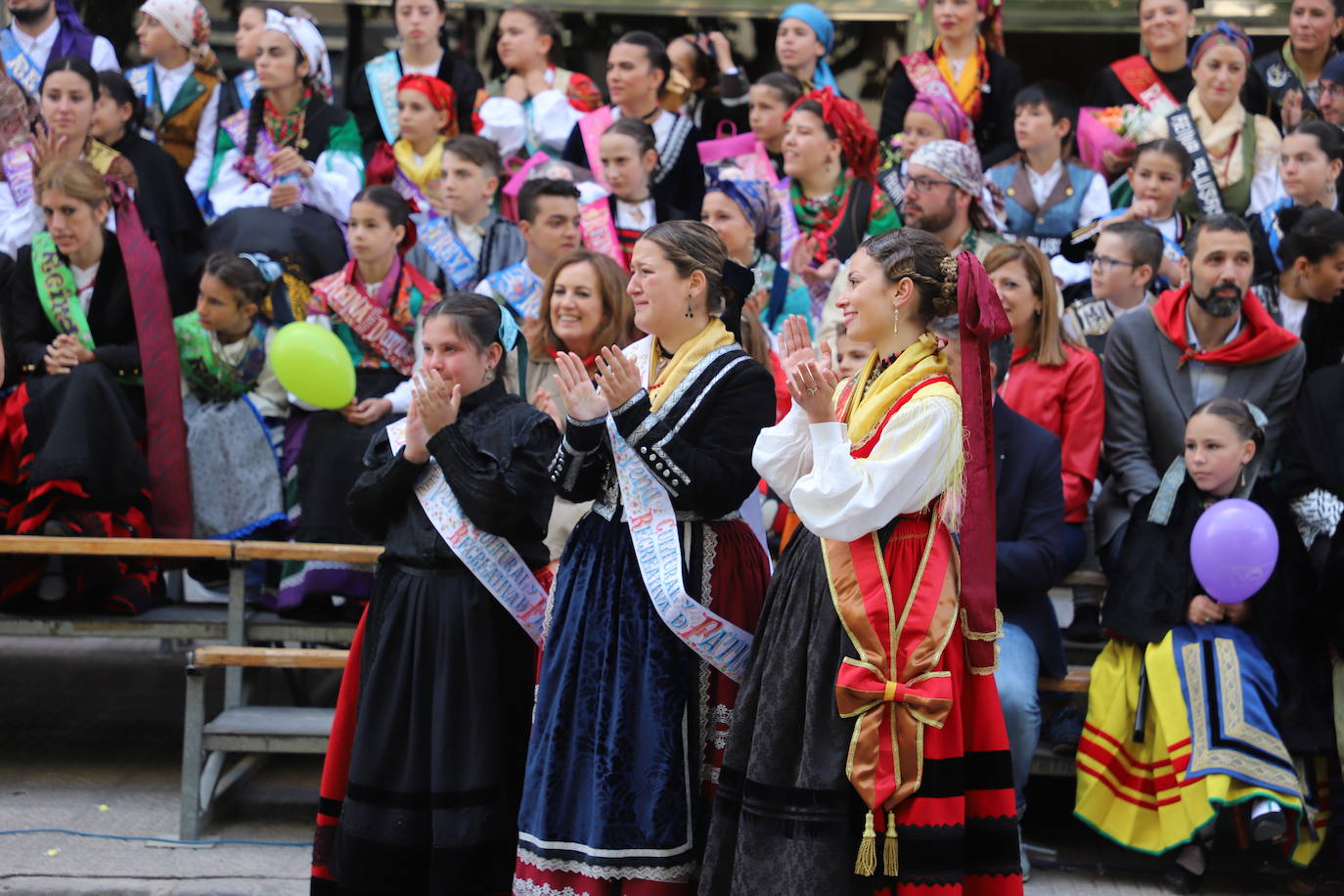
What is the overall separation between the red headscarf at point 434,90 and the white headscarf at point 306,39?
38 cm

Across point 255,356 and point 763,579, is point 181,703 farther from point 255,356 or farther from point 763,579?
point 763,579

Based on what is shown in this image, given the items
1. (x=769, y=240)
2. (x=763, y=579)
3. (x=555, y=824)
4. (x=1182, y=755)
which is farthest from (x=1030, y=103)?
(x=555, y=824)

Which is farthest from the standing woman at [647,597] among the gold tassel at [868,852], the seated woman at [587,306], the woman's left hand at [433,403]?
the seated woman at [587,306]

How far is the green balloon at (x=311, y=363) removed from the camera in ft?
18.3

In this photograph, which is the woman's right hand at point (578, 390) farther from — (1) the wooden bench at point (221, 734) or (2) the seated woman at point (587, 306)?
(1) the wooden bench at point (221, 734)

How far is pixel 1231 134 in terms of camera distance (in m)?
7.62

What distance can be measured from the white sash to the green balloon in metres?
1.78

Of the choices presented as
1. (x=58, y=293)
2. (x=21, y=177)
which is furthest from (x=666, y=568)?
(x=21, y=177)

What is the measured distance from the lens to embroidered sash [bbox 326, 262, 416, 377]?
247 inches

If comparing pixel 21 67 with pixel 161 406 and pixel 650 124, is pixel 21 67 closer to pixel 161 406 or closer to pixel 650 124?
pixel 161 406

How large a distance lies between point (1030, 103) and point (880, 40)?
272cm

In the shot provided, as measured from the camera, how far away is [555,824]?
13.3 feet

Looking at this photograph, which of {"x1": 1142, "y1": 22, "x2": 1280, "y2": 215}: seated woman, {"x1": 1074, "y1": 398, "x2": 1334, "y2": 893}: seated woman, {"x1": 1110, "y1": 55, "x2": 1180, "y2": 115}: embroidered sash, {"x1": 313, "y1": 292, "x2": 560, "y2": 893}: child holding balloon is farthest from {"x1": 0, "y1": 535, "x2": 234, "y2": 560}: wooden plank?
{"x1": 1110, "y1": 55, "x2": 1180, "y2": 115}: embroidered sash

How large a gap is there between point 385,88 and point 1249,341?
176 inches
